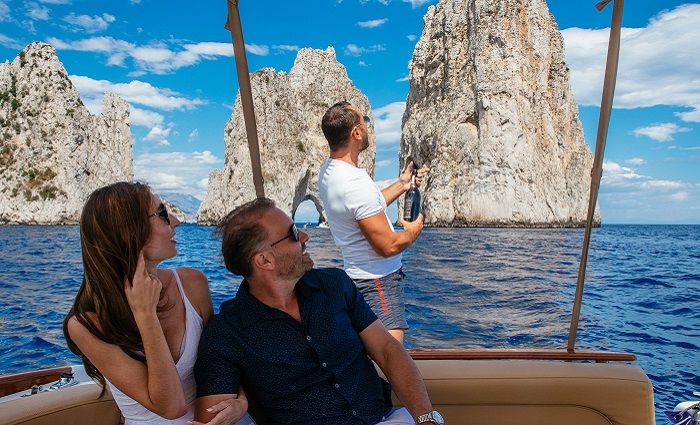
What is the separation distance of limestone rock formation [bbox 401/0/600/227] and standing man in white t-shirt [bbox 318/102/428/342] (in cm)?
4945

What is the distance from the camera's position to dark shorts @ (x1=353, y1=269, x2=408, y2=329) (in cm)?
243

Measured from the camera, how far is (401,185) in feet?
9.05

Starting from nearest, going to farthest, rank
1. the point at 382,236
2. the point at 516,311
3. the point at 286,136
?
the point at 382,236
the point at 516,311
the point at 286,136

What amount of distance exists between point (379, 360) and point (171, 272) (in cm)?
67

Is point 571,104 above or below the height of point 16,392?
above

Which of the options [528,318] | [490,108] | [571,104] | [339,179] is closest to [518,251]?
[528,318]

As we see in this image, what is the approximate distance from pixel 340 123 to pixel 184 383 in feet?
3.86

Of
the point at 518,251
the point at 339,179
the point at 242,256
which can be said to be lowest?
the point at 518,251

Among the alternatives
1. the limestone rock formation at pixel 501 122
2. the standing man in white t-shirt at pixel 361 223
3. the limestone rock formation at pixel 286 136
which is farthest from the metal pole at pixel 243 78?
the limestone rock formation at pixel 286 136

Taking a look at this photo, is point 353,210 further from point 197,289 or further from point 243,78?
point 197,289

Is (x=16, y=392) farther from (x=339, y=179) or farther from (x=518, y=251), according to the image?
(x=518, y=251)

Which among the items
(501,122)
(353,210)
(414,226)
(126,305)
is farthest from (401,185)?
(501,122)

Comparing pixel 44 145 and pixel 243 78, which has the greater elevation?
pixel 44 145

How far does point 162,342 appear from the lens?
1458 millimetres
